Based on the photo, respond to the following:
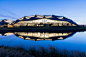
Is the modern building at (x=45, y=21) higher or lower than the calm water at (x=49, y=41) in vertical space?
higher

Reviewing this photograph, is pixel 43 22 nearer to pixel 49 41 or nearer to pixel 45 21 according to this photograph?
pixel 45 21

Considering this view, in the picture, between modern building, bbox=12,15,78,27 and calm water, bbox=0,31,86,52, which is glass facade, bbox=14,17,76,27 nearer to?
modern building, bbox=12,15,78,27

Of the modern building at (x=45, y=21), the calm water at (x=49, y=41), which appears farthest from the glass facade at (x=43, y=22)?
the calm water at (x=49, y=41)

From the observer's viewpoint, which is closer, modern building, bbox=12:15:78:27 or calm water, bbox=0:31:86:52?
calm water, bbox=0:31:86:52

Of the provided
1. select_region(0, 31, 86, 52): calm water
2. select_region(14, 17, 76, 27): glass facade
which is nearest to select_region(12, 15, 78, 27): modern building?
select_region(14, 17, 76, 27): glass facade

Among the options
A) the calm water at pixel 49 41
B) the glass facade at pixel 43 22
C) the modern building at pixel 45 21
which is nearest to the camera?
the calm water at pixel 49 41

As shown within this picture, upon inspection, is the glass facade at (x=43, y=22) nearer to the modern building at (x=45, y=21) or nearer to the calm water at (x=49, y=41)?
the modern building at (x=45, y=21)

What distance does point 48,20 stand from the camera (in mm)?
47781

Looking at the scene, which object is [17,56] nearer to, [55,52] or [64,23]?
[55,52]

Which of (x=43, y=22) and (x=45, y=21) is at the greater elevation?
(x=45, y=21)

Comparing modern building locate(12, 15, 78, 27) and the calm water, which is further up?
modern building locate(12, 15, 78, 27)

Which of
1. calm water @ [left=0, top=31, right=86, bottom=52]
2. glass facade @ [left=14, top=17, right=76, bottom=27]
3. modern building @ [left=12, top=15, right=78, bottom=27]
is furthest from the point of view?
glass facade @ [left=14, top=17, right=76, bottom=27]

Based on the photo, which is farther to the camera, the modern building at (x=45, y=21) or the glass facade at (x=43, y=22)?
the glass facade at (x=43, y=22)

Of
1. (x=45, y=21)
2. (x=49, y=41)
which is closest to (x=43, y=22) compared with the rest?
(x=45, y=21)
